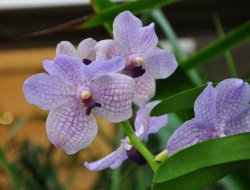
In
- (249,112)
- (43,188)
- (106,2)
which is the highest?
(106,2)

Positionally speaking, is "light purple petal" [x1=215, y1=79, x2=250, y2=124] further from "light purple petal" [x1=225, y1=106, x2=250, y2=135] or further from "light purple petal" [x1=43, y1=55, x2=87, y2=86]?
"light purple petal" [x1=43, y1=55, x2=87, y2=86]

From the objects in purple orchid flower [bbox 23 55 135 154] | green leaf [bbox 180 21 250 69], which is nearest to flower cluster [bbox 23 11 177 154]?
purple orchid flower [bbox 23 55 135 154]

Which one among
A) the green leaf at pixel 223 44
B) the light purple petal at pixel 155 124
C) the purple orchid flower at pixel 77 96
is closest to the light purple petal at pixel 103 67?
the purple orchid flower at pixel 77 96

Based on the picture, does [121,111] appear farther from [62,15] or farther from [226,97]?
[62,15]

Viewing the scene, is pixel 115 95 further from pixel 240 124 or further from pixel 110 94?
pixel 240 124

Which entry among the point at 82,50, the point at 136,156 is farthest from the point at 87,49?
the point at 136,156

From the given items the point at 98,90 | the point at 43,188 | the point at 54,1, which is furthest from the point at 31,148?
the point at 98,90
